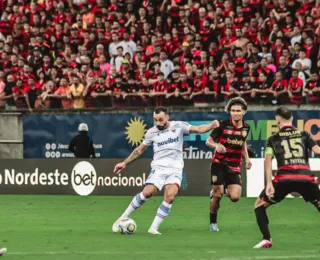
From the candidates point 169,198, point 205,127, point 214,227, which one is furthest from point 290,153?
point 214,227

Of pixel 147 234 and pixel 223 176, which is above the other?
pixel 223 176

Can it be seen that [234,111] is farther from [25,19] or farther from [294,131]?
[25,19]

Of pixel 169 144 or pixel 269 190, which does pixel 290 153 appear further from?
pixel 169 144

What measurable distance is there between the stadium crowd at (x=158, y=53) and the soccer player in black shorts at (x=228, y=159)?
9583mm

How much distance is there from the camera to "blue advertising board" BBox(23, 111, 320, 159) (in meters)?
26.1

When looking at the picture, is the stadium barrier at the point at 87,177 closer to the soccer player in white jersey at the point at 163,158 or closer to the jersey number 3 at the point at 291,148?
the soccer player in white jersey at the point at 163,158

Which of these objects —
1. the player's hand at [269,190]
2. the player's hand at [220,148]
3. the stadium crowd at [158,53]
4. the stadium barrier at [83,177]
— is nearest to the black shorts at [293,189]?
the player's hand at [269,190]

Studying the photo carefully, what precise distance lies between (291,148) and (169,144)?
3432 millimetres

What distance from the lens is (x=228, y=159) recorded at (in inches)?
632

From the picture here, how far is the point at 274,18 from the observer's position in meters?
27.8

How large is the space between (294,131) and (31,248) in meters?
3.93

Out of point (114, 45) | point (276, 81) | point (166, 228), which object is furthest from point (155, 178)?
point (114, 45)

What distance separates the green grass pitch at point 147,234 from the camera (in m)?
12.3

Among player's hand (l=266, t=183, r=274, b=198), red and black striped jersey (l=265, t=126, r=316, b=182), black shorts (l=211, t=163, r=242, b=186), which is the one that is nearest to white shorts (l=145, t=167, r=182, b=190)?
black shorts (l=211, t=163, r=242, b=186)
